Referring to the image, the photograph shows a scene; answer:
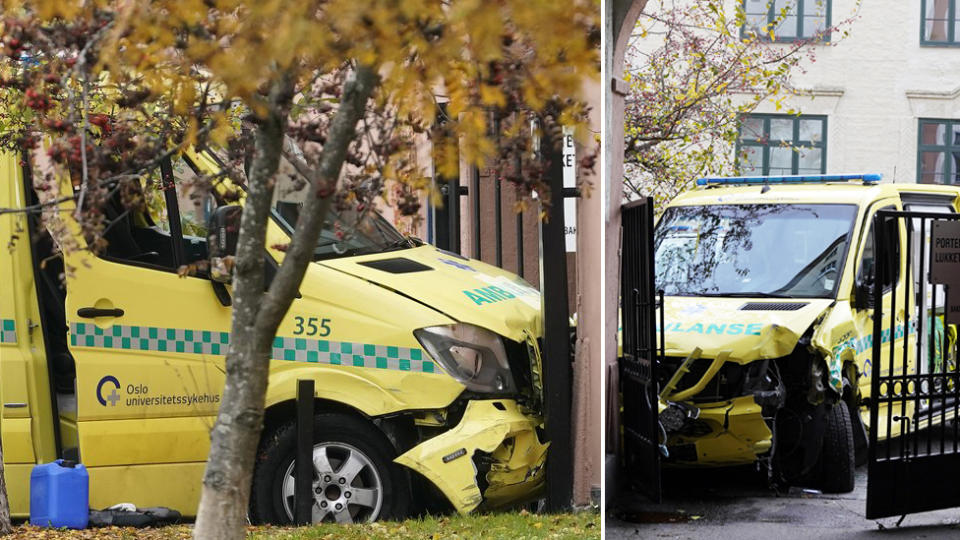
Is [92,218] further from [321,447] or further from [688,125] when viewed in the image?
[688,125]

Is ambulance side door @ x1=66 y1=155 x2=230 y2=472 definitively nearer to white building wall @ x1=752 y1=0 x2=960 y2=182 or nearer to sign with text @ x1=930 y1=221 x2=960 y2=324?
sign with text @ x1=930 y1=221 x2=960 y2=324

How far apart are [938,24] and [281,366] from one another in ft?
65.3

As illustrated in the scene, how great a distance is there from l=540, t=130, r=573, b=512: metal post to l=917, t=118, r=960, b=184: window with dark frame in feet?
58.8

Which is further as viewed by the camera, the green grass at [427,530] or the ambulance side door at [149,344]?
the green grass at [427,530]

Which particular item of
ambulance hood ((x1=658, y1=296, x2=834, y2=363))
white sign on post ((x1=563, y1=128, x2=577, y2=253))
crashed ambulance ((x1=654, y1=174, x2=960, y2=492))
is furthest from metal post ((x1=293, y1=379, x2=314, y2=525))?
ambulance hood ((x1=658, y1=296, x2=834, y2=363))

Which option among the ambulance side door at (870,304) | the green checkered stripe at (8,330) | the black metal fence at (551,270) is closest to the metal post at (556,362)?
the black metal fence at (551,270)

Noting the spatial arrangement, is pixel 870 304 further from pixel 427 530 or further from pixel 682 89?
pixel 682 89

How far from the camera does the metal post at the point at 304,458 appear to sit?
5898mm

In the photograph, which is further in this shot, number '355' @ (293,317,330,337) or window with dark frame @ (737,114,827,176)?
window with dark frame @ (737,114,827,176)

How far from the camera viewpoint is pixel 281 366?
18.7 ft

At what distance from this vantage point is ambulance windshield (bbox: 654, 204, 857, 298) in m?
8.90

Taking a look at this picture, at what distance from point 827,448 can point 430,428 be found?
364cm

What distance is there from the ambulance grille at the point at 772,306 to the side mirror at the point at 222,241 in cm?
394

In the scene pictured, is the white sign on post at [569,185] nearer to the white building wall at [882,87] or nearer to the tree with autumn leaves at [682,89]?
the tree with autumn leaves at [682,89]
